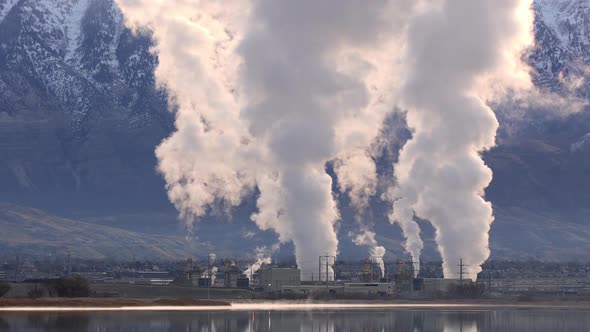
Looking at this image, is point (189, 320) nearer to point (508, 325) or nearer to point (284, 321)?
point (284, 321)

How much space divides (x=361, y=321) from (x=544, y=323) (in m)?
28.5

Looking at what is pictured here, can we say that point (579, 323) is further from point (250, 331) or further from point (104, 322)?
point (104, 322)

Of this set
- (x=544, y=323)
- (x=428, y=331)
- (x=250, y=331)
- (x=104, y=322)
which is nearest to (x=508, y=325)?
(x=544, y=323)

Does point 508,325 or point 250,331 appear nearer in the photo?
point 250,331

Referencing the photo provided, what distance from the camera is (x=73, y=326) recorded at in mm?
165750

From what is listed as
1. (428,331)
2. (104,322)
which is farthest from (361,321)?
(104,322)

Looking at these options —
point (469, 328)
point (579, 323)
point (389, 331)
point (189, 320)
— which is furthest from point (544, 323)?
point (189, 320)

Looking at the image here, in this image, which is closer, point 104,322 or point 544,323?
point 104,322

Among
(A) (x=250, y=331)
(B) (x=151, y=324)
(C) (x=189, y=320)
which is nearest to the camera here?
(A) (x=250, y=331)

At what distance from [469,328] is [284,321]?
27628 millimetres

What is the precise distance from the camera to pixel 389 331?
16938 centimetres

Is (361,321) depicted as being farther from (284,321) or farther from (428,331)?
(428,331)

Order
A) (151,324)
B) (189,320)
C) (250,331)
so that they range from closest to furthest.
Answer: (250,331) < (151,324) < (189,320)

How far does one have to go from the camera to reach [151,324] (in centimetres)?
17600
